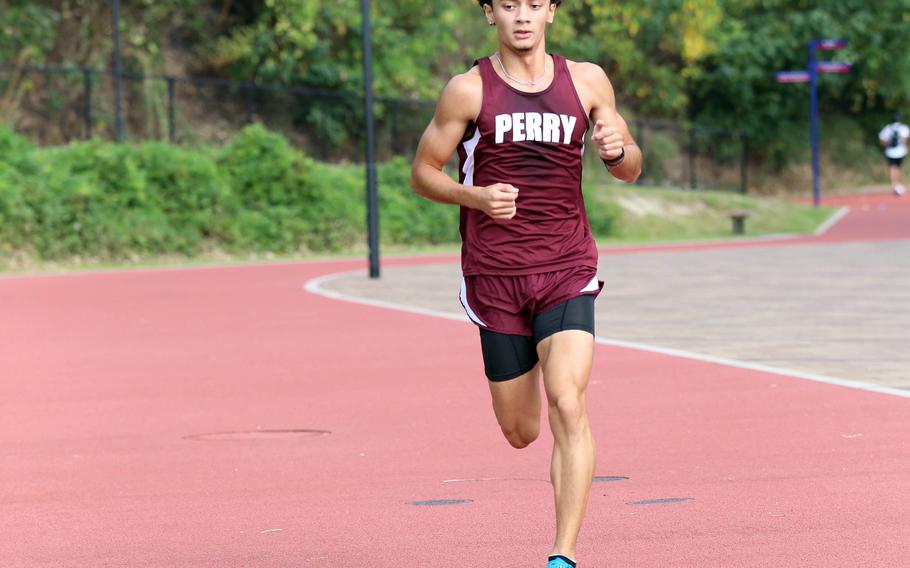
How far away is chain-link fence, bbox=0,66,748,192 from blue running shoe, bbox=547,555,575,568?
Result: 1073 inches

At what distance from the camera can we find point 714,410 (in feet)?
32.5

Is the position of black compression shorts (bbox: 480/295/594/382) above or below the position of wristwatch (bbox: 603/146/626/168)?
below

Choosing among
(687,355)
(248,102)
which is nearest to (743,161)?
(248,102)

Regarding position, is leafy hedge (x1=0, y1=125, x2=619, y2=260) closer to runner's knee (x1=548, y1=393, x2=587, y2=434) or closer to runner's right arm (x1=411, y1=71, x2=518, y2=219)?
runner's right arm (x1=411, y1=71, x2=518, y2=219)

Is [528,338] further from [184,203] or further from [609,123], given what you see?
[184,203]

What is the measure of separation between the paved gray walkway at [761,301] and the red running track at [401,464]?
0.90 metres

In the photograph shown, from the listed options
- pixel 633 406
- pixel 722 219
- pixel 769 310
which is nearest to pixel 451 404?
pixel 633 406

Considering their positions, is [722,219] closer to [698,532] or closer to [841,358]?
[841,358]

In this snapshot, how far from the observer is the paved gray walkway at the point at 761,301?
12836 mm

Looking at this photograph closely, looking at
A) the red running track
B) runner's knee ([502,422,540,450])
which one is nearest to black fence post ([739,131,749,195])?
the red running track

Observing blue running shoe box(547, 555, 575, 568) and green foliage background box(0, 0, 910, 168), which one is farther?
green foliage background box(0, 0, 910, 168)

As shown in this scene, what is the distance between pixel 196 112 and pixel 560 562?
3200cm

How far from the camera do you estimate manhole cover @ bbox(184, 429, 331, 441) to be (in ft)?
31.0

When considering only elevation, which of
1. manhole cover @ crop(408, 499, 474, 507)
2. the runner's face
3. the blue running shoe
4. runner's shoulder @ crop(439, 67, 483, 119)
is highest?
the runner's face
